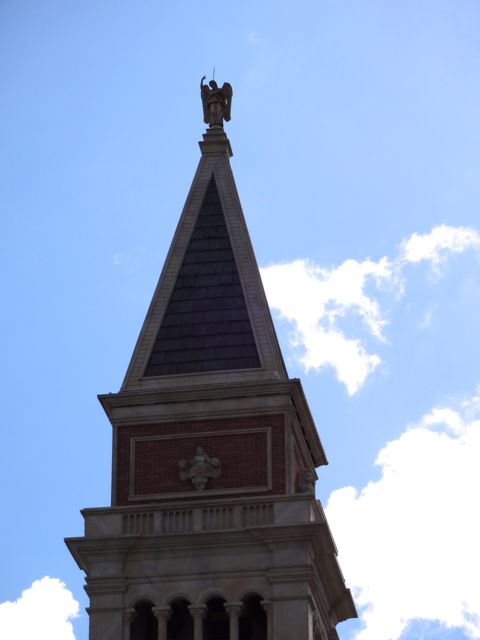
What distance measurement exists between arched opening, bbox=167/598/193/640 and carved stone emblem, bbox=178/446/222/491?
11.3ft

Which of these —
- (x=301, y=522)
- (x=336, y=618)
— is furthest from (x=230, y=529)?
(x=336, y=618)

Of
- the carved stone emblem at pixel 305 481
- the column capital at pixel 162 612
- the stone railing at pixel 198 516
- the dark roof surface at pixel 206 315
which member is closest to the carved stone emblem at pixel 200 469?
the stone railing at pixel 198 516

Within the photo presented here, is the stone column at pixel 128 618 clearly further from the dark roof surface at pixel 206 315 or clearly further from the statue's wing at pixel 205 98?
the statue's wing at pixel 205 98

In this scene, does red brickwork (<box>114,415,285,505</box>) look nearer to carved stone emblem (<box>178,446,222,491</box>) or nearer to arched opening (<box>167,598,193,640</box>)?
carved stone emblem (<box>178,446,222,491</box>)

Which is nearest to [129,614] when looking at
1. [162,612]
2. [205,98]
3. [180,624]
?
[162,612]

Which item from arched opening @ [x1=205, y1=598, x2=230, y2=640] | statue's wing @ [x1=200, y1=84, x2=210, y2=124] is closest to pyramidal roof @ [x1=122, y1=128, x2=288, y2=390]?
statue's wing @ [x1=200, y1=84, x2=210, y2=124]

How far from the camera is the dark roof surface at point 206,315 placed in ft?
227

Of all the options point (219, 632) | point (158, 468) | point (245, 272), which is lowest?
point (219, 632)

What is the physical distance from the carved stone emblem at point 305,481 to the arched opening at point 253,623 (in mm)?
3743

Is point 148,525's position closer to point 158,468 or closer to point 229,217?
point 158,468

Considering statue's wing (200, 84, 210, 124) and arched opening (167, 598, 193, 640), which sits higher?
statue's wing (200, 84, 210, 124)

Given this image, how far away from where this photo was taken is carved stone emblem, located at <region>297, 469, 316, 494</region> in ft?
221

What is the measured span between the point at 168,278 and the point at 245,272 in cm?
242

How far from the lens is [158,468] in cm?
6712
